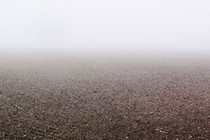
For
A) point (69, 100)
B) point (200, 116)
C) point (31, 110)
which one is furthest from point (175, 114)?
point (31, 110)

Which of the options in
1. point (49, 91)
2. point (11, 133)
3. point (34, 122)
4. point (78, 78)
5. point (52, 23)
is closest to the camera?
point (11, 133)

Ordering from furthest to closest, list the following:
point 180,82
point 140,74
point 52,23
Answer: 1. point 52,23
2. point 140,74
3. point 180,82

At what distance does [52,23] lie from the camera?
154m

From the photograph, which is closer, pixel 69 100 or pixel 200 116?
pixel 200 116

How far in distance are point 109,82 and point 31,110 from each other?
1518 cm

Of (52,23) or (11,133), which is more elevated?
(52,23)

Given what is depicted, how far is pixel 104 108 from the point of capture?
2414cm

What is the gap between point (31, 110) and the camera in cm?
2328

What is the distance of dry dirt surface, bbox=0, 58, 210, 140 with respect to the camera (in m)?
18.4

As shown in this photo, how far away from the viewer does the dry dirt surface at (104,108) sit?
725 inches

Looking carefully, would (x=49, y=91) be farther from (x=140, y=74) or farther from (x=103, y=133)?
(x=140, y=74)

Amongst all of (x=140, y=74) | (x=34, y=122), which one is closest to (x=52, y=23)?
(x=140, y=74)

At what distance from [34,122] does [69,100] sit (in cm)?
689

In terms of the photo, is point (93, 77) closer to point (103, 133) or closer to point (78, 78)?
point (78, 78)
